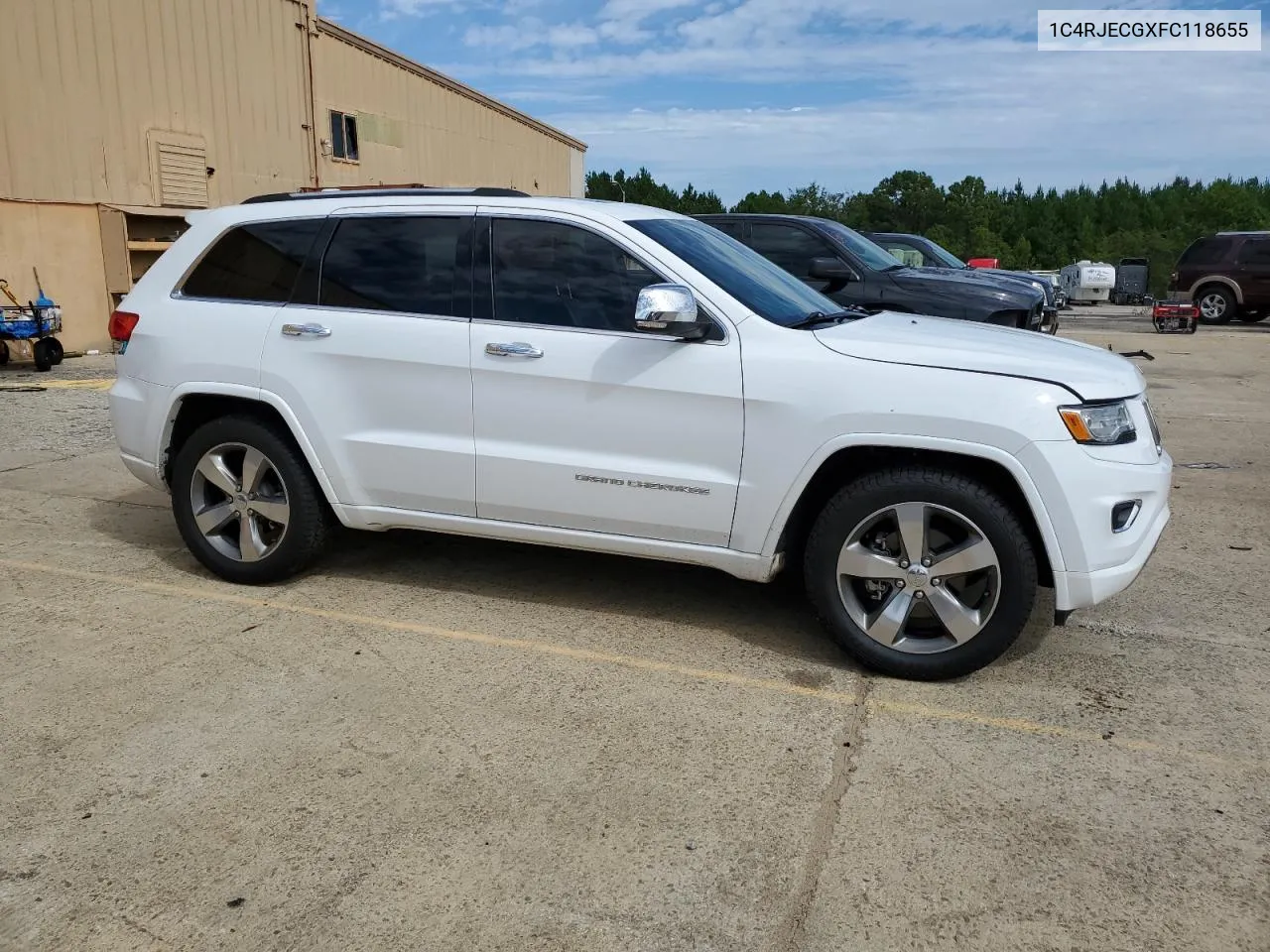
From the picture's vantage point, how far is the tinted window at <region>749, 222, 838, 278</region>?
32.2ft

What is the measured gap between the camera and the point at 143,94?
15.8 metres

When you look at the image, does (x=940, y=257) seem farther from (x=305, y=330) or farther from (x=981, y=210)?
(x=981, y=210)

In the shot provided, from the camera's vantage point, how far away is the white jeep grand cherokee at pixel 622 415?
12.5 ft

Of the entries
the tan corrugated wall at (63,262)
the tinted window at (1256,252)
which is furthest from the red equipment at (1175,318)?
the tan corrugated wall at (63,262)

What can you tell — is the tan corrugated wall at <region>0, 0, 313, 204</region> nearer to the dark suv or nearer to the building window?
the building window

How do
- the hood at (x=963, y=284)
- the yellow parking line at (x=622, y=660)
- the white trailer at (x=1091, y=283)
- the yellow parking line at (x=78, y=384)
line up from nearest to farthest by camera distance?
the yellow parking line at (x=622, y=660)
the hood at (x=963, y=284)
the yellow parking line at (x=78, y=384)
the white trailer at (x=1091, y=283)

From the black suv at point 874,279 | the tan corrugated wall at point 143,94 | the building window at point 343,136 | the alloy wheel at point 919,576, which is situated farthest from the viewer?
the building window at point 343,136

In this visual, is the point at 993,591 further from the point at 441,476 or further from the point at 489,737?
the point at 441,476

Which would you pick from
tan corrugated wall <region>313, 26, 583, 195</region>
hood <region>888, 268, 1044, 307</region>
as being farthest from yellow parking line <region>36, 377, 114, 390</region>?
tan corrugated wall <region>313, 26, 583, 195</region>

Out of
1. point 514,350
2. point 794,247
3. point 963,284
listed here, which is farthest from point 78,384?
point 514,350

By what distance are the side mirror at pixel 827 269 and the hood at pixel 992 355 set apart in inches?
166

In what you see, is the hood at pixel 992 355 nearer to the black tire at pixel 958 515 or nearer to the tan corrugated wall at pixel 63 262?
the black tire at pixel 958 515

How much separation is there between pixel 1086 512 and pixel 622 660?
5.94 feet

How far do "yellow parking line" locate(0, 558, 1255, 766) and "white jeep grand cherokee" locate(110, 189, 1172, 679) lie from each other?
7.9 inches
